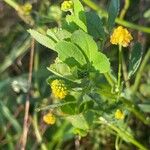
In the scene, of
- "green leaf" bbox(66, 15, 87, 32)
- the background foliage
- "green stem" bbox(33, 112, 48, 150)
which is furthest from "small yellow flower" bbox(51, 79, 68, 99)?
"green stem" bbox(33, 112, 48, 150)

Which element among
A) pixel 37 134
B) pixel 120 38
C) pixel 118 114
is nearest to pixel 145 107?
pixel 118 114

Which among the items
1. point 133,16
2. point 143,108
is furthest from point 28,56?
point 143,108

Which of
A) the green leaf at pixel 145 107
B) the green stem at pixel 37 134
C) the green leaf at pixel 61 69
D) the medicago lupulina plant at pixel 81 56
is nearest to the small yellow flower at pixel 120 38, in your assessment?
the medicago lupulina plant at pixel 81 56

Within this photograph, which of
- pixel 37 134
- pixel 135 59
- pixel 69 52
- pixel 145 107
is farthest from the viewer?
pixel 37 134

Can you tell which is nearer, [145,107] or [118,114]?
[118,114]

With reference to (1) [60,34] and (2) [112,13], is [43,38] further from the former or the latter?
(2) [112,13]
